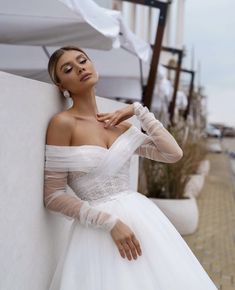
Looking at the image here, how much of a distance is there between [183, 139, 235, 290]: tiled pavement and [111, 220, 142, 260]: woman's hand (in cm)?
234

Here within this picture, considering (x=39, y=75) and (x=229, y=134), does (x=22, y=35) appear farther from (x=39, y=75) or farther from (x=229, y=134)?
(x=229, y=134)

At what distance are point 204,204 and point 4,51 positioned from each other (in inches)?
193

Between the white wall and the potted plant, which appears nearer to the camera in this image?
the white wall

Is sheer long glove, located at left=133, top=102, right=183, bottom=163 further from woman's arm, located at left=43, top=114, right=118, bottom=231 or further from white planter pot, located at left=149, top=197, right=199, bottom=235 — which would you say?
white planter pot, located at left=149, top=197, right=199, bottom=235

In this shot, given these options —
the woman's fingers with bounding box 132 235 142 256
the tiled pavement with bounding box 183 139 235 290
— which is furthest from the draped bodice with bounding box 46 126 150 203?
the tiled pavement with bounding box 183 139 235 290

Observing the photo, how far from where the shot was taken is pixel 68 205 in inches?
78.0

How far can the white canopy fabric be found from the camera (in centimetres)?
339

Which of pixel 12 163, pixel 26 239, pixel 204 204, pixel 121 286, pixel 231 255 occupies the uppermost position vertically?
pixel 12 163

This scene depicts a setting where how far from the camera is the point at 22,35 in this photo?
12.9ft

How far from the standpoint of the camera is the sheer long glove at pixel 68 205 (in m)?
1.94

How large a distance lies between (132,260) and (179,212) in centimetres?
379

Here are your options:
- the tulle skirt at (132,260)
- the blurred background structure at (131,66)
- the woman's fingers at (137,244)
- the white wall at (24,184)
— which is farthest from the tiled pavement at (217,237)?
the white wall at (24,184)

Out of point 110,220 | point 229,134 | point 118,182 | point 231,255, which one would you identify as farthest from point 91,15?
point 229,134

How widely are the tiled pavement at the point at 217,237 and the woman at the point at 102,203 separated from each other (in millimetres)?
2211
